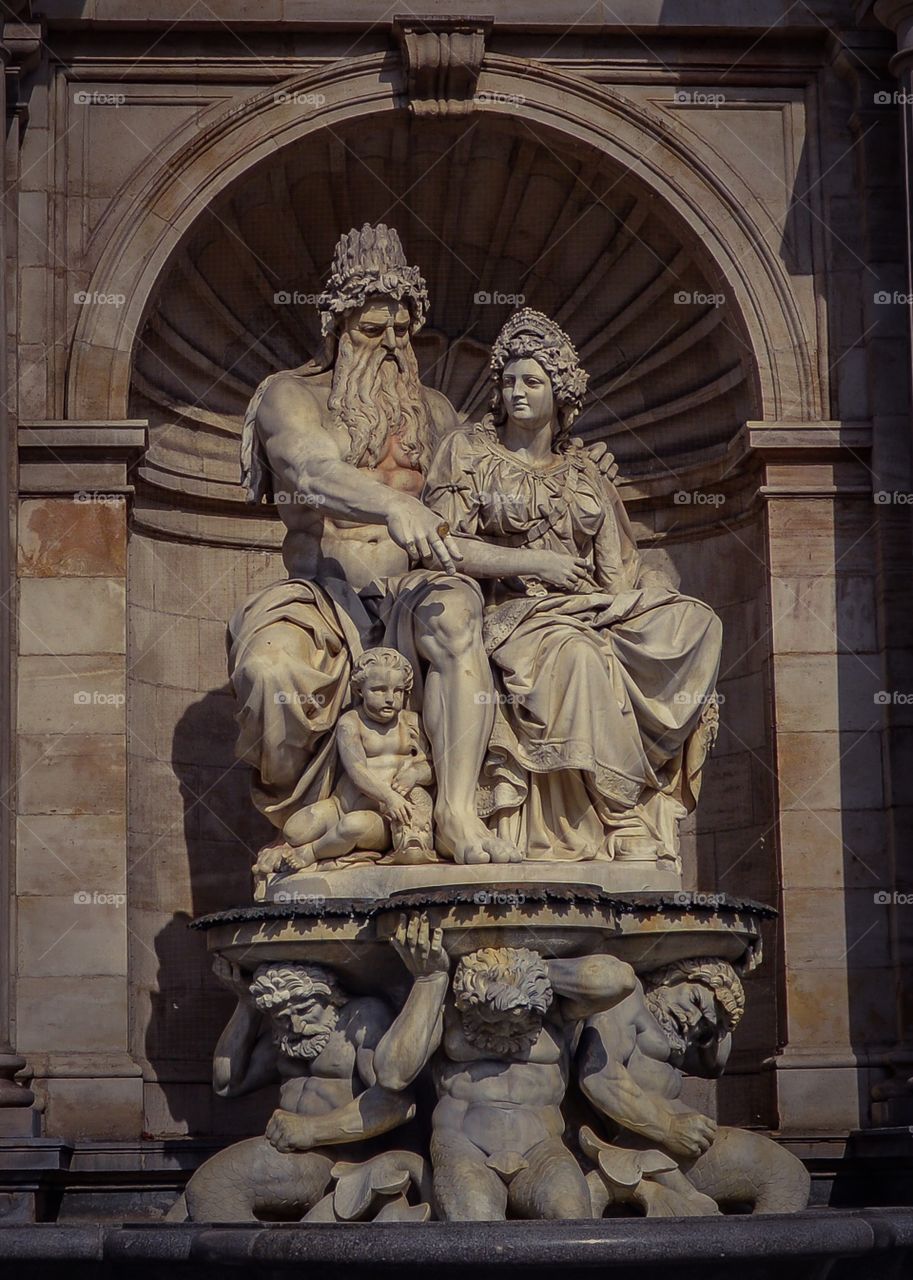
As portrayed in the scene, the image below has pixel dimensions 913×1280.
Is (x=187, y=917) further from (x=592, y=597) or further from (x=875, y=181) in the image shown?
(x=875, y=181)

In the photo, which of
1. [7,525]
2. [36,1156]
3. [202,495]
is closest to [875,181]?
[202,495]

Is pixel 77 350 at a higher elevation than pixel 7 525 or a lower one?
higher

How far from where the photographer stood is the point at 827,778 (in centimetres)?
1004

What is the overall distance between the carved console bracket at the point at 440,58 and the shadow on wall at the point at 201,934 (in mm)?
2771

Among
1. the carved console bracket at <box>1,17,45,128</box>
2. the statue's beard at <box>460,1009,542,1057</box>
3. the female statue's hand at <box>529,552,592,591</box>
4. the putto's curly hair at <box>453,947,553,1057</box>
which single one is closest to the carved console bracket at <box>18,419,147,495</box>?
the carved console bracket at <box>1,17,45,128</box>

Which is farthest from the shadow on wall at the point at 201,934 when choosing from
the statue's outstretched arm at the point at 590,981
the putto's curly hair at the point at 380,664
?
the statue's outstretched arm at the point at 590,981

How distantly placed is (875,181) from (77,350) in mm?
3544

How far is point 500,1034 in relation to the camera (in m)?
7.75

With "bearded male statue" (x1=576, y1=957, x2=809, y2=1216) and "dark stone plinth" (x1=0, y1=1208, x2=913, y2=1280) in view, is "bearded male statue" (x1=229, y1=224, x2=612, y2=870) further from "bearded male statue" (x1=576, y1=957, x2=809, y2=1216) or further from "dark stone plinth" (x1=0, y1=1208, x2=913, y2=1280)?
"dark stone plinth" (x1=0, y1=1208, x2=913, y2=1280)

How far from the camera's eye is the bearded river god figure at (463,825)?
7.77 m

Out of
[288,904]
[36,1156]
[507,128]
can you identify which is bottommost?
[36,1156]

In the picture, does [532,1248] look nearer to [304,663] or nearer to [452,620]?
[452,620]

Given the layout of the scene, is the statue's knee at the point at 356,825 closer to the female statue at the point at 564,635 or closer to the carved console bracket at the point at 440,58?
the female statue at the point at 564,635

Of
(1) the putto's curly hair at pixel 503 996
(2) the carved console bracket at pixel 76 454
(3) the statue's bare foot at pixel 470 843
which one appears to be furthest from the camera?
(2) the carved console bracket at pixel 76 454
